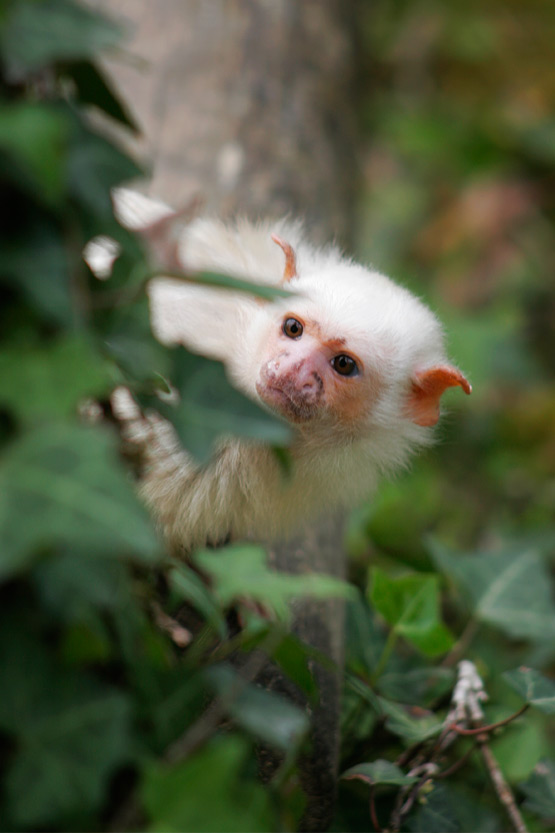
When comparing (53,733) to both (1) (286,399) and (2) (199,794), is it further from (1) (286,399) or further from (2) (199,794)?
(1) (286,399)

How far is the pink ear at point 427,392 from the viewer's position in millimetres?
2330

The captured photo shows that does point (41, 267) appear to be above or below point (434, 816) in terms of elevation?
above

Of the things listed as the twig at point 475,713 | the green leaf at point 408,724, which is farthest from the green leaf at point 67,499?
the twig at point 475,713

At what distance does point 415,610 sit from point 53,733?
1219mm

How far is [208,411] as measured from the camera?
36.4 inches

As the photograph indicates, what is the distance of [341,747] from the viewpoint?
6.24 feet

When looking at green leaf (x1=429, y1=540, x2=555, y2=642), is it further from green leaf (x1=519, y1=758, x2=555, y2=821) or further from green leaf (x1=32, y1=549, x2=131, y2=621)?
green leaf (x1=32, y1=549, x2=131, y2=621)

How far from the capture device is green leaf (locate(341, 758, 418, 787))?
142 cm

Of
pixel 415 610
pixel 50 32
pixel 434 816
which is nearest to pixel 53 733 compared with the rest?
pixel 50 32

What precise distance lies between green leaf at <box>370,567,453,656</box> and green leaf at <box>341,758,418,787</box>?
0.39 m

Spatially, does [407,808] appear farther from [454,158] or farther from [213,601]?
[454,158]

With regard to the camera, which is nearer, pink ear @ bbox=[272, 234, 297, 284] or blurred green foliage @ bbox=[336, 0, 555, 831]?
pink ear @ bbox=[272, 234, 297, 284]

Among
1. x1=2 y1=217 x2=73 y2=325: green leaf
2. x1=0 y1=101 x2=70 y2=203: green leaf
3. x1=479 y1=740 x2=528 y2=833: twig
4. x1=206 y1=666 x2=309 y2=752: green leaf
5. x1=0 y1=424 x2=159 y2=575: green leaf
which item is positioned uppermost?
x1=0 y1=101 x2=70 y2=203: green leaf

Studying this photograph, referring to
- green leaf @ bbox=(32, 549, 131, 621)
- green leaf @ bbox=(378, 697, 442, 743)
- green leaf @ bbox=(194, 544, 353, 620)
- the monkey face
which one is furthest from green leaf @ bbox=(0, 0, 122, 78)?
green leaf @ bbox=(378, 697, 442, 743)
